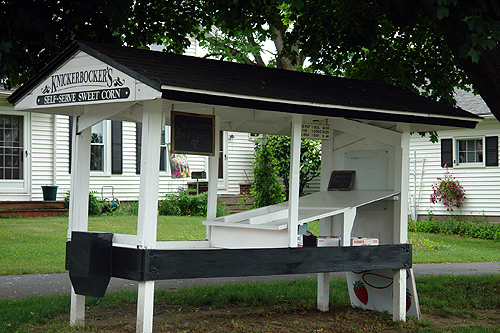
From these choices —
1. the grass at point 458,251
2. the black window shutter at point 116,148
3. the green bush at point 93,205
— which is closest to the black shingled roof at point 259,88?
the grass at point 458,251

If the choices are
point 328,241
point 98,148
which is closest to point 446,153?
point 98,148

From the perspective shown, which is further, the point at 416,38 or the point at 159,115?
the point at 416,38

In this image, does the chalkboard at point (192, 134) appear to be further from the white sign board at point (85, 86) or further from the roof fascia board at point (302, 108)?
the white sign board at point (85, 86)

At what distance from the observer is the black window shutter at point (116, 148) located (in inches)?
736

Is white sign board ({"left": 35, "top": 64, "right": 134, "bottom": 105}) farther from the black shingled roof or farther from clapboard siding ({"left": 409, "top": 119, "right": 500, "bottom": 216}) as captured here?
clapboard siding ({"left": 409, "top": 119, "right": 500, "bottom": 216})

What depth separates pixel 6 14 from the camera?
24.2 ft

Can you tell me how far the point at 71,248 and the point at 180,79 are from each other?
1.86 m

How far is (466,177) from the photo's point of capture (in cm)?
1927

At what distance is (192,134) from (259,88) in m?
0.77

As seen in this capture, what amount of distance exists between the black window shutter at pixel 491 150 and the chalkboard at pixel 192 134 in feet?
49.8

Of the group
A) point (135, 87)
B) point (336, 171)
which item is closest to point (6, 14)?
Result: point (135, 87)

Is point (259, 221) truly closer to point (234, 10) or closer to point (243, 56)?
point (234, 10)

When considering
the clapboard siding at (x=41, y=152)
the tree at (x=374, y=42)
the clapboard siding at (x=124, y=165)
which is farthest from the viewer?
the clapboard siding at (x=124, y=165)

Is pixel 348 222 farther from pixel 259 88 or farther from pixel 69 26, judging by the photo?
pixel 69 26
